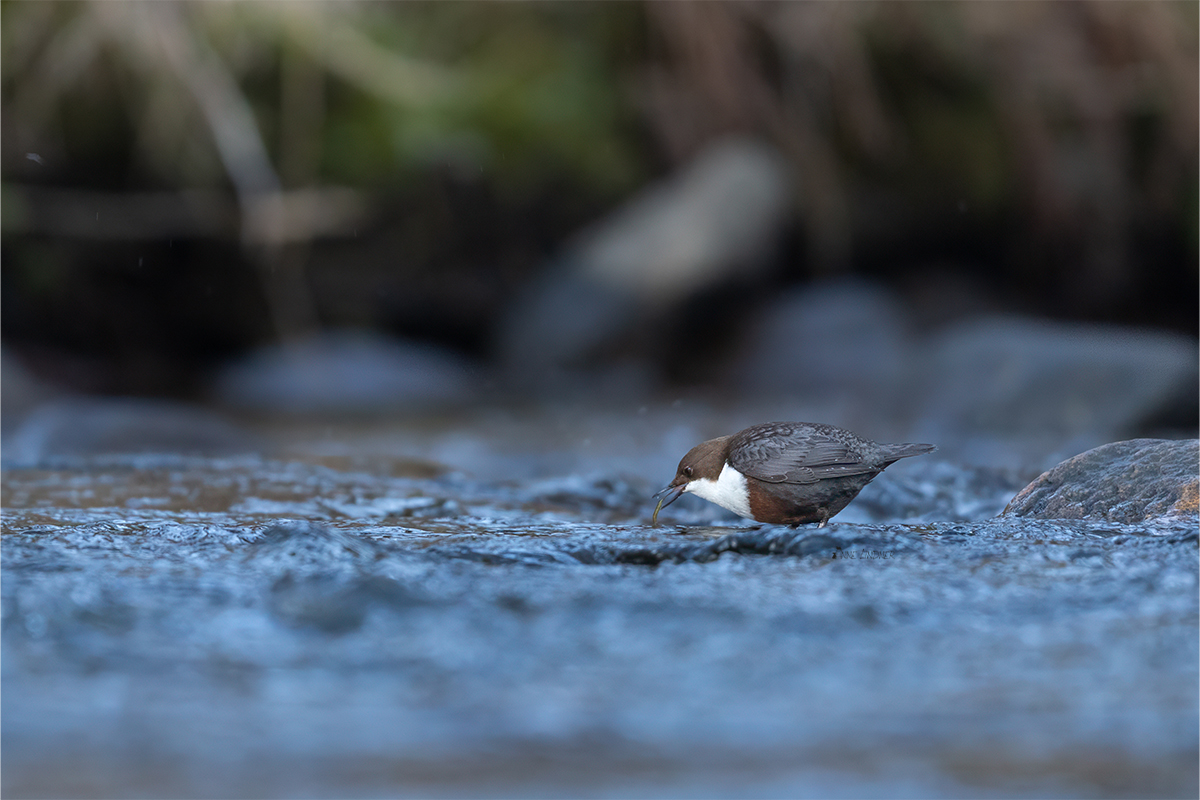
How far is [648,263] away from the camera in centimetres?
919

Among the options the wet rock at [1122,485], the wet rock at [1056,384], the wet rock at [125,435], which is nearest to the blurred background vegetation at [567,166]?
the wet rock at [125,435]

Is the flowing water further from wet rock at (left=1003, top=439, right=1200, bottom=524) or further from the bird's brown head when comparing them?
the bird's brown head

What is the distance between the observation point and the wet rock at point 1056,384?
20.8ft

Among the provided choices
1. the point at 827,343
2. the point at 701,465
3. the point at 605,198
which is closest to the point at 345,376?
the point at 605,198

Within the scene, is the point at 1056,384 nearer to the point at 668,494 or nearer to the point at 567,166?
the point at 668,494

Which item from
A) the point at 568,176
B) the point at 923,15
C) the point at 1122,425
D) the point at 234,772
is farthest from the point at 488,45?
the point at 234,772

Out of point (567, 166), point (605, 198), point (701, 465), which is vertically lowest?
point (701, 465)

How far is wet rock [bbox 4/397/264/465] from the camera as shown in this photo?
5961 mm

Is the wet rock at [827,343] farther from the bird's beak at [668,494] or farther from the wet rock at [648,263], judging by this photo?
the bird's beak at [668,494]

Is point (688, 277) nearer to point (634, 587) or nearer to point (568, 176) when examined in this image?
point (568, 176)

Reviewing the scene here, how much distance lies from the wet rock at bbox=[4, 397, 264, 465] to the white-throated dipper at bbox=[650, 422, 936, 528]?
9.62 feet

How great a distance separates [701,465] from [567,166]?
606 cm

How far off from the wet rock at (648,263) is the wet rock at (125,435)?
317cm

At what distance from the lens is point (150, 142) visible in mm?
8734
